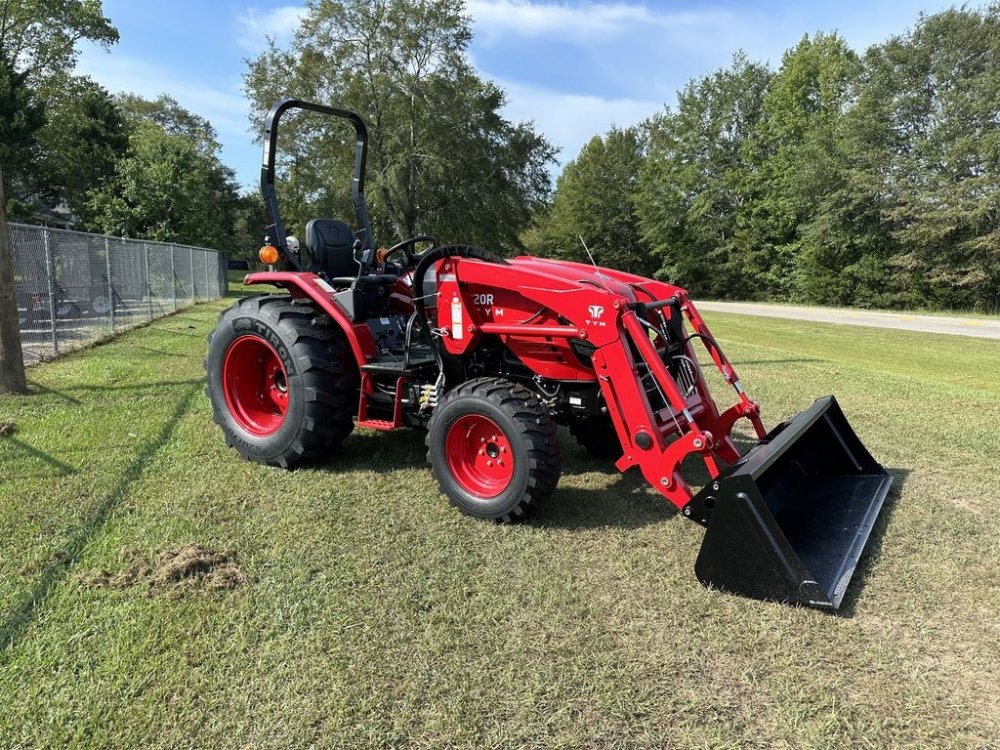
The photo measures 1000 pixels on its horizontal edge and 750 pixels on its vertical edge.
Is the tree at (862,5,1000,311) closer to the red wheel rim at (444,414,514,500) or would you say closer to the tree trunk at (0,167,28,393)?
the red wheel rim at (444,414,514,500)

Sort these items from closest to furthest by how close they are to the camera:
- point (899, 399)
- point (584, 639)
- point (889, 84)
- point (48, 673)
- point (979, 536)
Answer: point (48, 673) < point (584, 639) < point (979, 536) < point (899, 399) < point (889, 84)

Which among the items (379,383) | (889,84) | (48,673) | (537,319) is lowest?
(48,673)

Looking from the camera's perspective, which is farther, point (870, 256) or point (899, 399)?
point (870, 256)

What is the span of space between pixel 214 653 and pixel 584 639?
1406 millimetres

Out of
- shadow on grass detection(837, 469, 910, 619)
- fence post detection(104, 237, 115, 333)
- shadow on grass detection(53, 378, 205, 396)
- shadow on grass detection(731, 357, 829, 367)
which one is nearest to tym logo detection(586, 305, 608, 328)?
shadow on grass detection(837, 469, 910, 619)

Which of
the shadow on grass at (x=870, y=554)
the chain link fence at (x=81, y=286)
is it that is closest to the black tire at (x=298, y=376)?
the shadow on grass at (x=870, y=554)

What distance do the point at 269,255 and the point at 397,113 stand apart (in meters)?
25.0

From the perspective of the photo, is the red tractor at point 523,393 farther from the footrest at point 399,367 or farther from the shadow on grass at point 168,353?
the shadow on grass at point 168,353

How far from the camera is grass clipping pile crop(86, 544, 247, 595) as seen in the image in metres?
2.88

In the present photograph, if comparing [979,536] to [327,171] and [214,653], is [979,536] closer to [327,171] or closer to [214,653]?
[214,653]

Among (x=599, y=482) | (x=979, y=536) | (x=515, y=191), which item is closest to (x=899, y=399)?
(x=979, y=536)

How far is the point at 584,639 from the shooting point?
258 centimetres

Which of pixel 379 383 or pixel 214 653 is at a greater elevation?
pixel 379 383

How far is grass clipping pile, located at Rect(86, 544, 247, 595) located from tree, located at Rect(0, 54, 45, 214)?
99.2 ft
